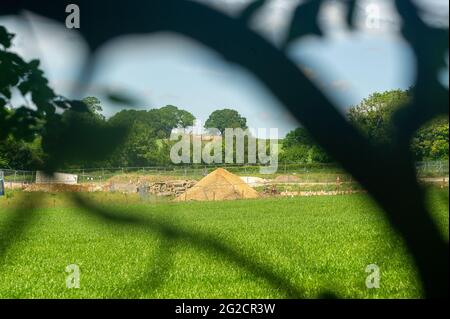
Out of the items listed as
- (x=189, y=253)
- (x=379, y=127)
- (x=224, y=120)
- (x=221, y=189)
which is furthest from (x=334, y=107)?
(x=221, y=189)

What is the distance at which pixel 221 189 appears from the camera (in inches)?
717

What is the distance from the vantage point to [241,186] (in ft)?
59.1

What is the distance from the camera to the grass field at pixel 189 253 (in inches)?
22.3

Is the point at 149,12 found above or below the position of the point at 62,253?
above

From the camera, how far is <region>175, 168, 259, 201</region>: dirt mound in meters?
16.5

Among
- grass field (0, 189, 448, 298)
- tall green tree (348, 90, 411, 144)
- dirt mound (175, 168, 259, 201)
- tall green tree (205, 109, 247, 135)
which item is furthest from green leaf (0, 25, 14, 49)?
dirt mound (175, 168, 259, 201)

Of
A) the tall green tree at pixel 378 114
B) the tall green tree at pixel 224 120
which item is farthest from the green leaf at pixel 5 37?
the tall green tree at pixel 378 114

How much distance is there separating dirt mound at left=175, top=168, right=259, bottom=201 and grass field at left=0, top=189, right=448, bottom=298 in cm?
560
